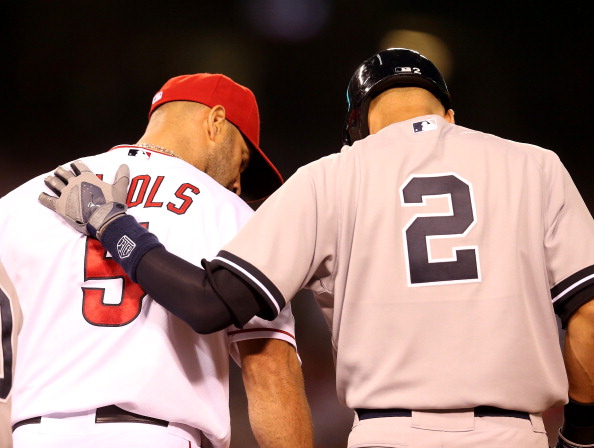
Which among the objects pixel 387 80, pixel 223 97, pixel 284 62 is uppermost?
pixel 284 62

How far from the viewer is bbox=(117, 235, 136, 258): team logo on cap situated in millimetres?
1571

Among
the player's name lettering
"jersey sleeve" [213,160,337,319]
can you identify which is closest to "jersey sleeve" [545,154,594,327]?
"jersey sleeve" [213,160,337,319]

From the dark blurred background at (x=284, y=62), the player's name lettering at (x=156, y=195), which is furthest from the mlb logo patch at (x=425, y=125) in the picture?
the dark blurred background at (x=284, y=62)

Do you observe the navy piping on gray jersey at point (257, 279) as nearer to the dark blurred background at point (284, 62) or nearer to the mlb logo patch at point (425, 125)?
the mlb logo patch at point (425, 125)

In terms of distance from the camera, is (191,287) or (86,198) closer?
(191,287)

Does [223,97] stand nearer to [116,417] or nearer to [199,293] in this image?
[199,293]

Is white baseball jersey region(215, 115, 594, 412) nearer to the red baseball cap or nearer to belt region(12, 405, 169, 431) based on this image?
belt region(12, 405, 169, 431)

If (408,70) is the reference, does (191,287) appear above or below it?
below

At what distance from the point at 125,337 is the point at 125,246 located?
0.20 meters

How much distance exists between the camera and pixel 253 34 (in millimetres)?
4168

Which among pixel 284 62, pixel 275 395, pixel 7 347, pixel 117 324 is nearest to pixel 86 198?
pixel 117 324

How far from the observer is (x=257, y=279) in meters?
1.51

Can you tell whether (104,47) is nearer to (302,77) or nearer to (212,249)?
(302,77)

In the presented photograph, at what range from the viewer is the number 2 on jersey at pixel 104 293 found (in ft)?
5.39
